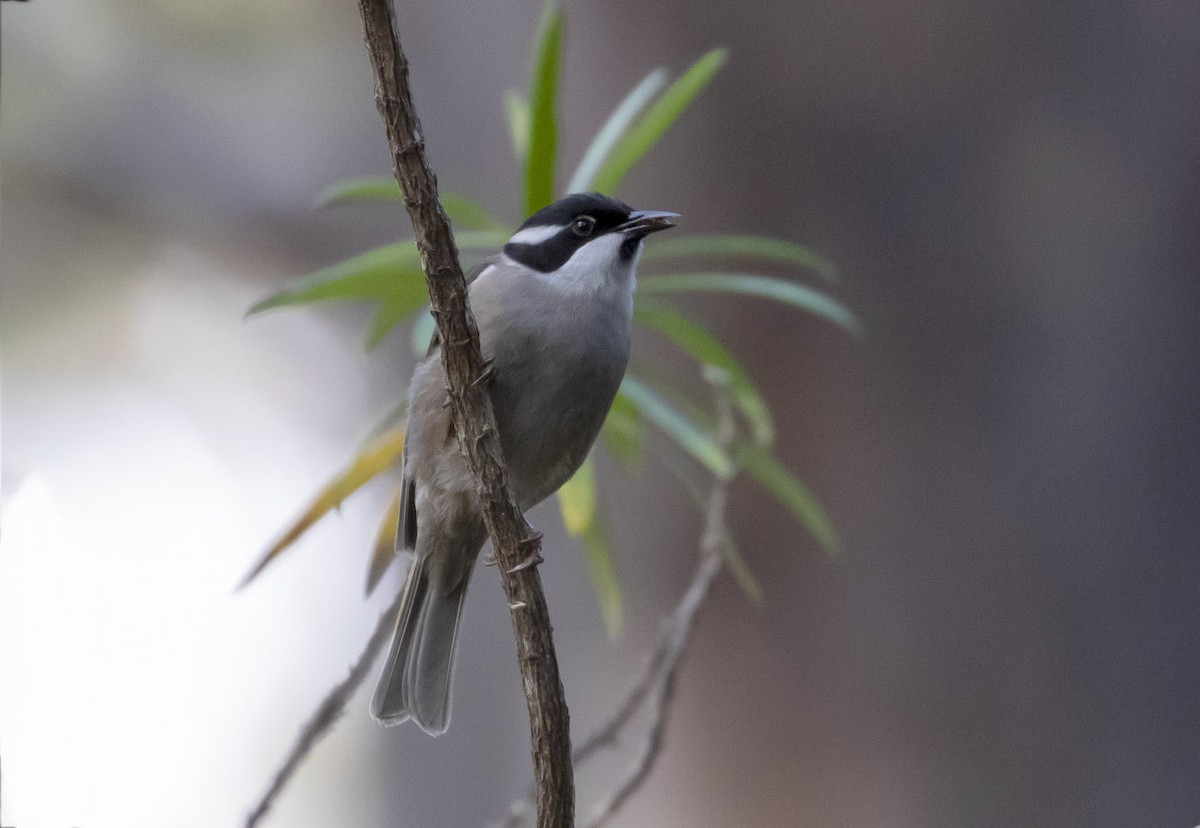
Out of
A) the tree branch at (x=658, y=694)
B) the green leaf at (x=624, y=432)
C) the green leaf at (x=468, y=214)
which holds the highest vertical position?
the green leaf at (x=468, y=214)

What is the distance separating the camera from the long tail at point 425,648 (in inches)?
71.4

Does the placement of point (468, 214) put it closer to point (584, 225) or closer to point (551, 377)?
point (584, 225)

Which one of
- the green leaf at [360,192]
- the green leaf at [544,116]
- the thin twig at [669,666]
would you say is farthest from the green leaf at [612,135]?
the thin twig at [669,666]

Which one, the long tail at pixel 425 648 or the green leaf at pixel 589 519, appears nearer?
the long tail at pixel 425 648

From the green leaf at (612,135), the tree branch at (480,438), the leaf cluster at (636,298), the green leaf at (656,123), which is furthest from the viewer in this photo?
the green leaf at (612,135)

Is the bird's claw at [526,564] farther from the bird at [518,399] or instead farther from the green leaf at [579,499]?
the green leaf at [579,499]

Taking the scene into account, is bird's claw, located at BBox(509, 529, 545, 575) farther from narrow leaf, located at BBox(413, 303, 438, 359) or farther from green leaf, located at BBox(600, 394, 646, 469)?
green leaf, located at BBox(600, 394, 646, 469)

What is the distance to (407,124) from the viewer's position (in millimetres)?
1161

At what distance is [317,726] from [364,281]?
0.87 metres

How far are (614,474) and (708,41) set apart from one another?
162 cm

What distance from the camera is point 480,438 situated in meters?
1.33

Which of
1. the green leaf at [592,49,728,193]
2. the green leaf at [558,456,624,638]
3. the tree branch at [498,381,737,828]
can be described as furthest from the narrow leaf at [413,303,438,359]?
the tree branch at [498,381,737,828]

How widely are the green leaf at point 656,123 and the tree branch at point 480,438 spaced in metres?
1.02

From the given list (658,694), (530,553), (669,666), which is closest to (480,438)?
(530,553)
